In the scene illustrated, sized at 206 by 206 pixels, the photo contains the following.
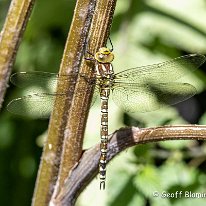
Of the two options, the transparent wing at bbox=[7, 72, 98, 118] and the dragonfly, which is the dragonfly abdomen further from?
the transparent wing at bbox=[7, 72, 98, 118]

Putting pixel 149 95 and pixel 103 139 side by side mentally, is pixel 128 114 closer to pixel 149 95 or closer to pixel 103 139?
pixel 149 95

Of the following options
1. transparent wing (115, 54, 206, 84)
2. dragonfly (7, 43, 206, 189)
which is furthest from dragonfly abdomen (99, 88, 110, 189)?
transparent wing (115, 54, 206, 84)

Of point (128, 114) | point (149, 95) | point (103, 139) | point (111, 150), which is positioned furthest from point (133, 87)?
point (111, 150)

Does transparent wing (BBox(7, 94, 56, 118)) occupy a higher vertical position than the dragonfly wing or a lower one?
lower

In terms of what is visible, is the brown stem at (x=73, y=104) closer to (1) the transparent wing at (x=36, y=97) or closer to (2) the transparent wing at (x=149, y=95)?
(1) the transparent wing at (x=36, y=97)

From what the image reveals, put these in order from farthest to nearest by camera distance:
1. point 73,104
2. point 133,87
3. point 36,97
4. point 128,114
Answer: point 128,114
point 133,87
point 36,97
point 73,104

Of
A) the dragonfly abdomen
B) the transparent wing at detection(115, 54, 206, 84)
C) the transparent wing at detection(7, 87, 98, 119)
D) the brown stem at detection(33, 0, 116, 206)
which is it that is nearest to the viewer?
the brown stem at detection(33, 0, 116, 206)
